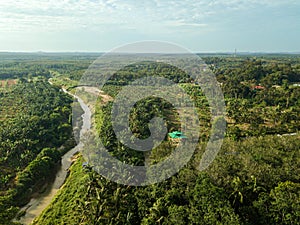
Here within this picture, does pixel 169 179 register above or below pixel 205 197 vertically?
below

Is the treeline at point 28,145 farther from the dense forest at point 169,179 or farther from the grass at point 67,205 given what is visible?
the grass at point 67,205

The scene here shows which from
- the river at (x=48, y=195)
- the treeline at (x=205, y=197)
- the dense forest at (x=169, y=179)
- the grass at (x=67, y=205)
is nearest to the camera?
the treeline at (x=205, y=197)

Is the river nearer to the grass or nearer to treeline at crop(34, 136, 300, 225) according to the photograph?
the grass

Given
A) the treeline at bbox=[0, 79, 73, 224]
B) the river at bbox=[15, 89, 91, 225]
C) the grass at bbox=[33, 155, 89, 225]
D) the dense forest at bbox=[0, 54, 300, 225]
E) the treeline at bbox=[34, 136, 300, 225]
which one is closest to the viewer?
the treeline at bbox=[34, 136, 300, 225]

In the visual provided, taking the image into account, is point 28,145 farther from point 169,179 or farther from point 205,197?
point 205,197

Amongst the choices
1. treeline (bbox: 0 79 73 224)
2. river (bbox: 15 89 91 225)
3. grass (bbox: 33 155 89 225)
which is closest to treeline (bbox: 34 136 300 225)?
grass (bbox: 33 155 89 225)

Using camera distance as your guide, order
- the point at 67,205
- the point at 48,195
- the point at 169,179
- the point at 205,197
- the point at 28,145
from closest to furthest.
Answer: the point at 205,197 → the point at 169,179 → the point at 67,205 → the point at 48,195 → the point at 28,145

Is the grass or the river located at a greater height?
the grass

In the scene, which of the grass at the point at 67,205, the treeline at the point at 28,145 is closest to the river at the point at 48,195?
the treeline at the point at 28,145

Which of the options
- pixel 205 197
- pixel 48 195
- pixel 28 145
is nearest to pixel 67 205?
pixel 48 195

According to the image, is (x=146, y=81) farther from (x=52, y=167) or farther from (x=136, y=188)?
(x=136, y=188)

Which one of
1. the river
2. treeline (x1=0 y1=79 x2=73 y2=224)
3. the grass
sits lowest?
the river

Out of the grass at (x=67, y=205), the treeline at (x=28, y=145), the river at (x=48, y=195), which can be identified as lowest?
the river at (x=48, y=195)
